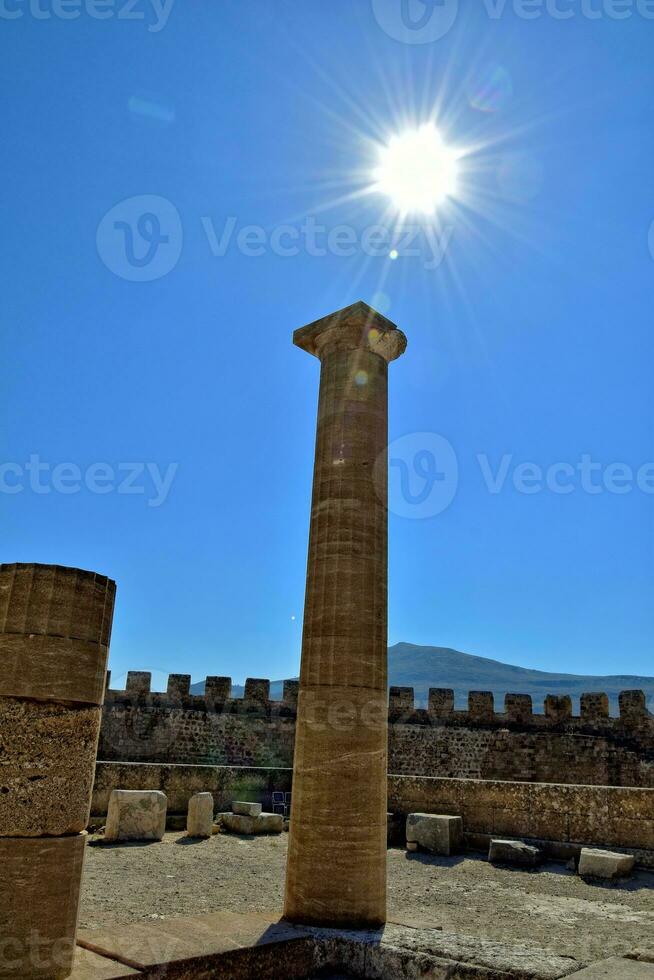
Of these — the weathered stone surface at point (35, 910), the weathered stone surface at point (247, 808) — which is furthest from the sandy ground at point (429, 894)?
the weathered stone surface at point (35, 910)

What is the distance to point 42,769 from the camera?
4.13 meters

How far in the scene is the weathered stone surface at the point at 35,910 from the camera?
156 inches

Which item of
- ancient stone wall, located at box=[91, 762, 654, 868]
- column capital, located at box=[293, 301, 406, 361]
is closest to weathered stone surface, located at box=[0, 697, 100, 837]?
column capital, located at box=[293, 301, 406, 361]

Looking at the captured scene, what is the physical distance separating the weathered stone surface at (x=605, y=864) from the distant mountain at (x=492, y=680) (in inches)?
5425

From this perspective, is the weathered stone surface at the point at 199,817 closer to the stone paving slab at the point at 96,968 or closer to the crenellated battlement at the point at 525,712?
the stone paving slab at the point at 96,968

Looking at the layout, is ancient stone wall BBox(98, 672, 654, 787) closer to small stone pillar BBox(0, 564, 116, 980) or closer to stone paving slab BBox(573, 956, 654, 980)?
stone paving slab BBox(573, 956, 654, 980)

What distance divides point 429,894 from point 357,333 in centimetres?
627

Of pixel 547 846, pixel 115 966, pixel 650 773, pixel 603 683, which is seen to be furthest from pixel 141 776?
pixel 603 683

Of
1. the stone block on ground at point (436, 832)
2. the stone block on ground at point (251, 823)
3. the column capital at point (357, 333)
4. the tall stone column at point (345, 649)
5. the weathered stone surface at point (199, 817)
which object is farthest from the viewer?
the stone block on ground at point (251, 823)

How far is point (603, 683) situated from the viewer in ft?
529

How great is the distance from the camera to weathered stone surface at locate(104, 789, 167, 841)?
10898 mm

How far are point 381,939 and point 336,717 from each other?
5.60ft

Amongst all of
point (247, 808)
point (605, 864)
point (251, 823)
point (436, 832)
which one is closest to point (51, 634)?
point (605, 864)

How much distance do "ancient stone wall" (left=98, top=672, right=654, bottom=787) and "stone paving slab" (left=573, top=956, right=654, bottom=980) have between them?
674 inches
